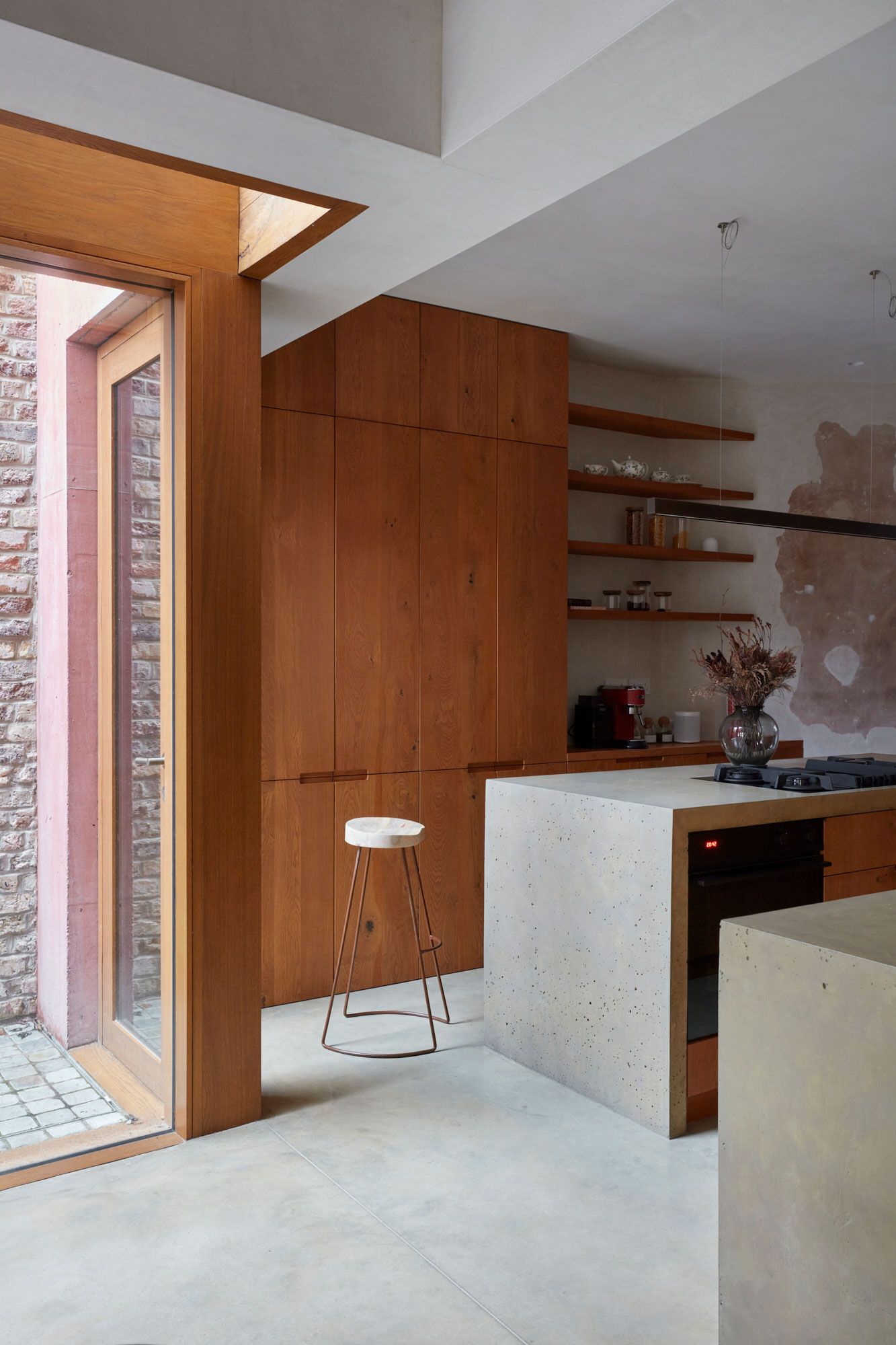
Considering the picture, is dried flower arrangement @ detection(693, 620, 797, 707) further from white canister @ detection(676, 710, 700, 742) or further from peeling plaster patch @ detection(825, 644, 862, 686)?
peeling plaster patch @ detection(825, 644, 862, 686)

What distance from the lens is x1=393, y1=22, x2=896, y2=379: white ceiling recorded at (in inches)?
119

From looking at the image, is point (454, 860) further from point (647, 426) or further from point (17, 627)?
point (647, 426)

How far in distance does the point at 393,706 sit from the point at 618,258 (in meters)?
1.99

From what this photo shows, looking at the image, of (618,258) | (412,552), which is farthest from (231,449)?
(618,258)

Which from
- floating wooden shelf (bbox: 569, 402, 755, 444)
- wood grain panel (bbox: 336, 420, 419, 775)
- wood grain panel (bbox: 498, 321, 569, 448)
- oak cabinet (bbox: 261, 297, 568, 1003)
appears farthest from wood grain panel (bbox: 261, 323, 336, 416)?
floating wooden shelf (bbox: 569, 402, 755, 444)

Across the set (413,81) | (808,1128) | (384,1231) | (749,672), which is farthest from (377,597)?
(808,1128)

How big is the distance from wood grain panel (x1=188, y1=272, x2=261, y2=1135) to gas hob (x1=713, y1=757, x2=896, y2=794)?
1.66m

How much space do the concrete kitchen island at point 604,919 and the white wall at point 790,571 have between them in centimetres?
229

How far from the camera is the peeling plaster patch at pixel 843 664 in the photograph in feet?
19.9

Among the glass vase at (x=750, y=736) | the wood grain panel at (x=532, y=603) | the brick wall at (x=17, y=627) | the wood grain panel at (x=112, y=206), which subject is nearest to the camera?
the wood grain panel at (x=112, y=206)

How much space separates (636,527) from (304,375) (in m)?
2.20

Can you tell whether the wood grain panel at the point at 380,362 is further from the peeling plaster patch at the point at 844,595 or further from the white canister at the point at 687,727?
the peeling plaster patch at the point at 844,595

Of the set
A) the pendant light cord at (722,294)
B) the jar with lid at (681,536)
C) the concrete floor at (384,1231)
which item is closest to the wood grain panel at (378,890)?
the concrete floor at (384,1231)

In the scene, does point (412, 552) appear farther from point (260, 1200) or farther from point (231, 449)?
point (260, 1200)
